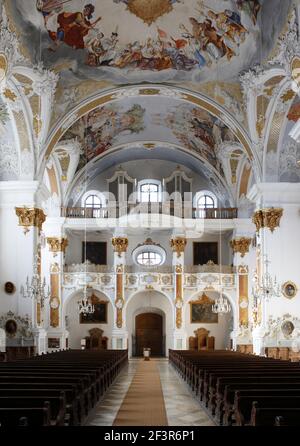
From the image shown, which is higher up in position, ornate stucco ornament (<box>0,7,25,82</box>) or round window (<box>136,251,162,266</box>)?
ornate stucco ornament (<box>0,7,25,82</box>)

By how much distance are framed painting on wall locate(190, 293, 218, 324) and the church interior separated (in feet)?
0.20

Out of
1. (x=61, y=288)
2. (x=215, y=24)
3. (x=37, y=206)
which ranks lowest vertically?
(x=61, y=288)

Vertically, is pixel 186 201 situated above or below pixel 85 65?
below

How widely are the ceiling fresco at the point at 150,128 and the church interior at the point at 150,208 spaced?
124 millimetres

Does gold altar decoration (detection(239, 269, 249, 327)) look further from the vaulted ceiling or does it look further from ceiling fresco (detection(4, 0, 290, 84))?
ceiling fresco (detection(4, 0, 290, 84))

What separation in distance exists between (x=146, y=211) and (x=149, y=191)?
215 cm

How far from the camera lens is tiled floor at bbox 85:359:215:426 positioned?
459 inches

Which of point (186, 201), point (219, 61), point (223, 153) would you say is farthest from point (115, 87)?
point (186, 201)

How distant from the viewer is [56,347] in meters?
33.7

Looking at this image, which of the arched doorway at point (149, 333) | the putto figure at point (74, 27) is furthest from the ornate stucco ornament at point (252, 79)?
the arched doorway at point (149, 333)

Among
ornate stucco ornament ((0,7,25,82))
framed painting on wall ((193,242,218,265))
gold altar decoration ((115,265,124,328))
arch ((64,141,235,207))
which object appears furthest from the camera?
framed painting on wall ((193,242,218,265))

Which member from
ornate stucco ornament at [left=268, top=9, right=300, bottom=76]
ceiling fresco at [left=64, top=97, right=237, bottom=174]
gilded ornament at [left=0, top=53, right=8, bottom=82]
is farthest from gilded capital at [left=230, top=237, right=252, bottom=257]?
gilded ornament at [left=0, top=53, right=8, bottom=82]

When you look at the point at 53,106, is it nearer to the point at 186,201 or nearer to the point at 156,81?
the point at 156,81

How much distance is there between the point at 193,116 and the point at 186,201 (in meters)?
8.75
